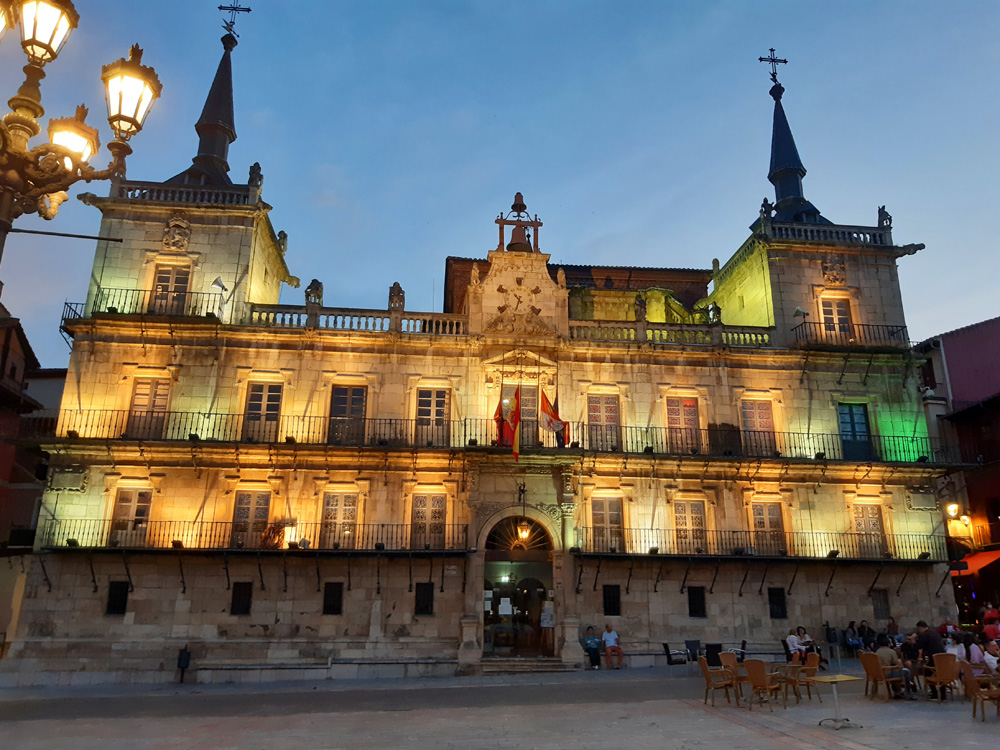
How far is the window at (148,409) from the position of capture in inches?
936

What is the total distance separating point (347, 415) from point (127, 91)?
59.6 ft

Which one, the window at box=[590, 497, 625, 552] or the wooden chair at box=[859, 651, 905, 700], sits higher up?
the window at box=[590, 497, 625, 552]

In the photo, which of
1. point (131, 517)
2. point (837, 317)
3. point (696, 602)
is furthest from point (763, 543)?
point (131, 517)

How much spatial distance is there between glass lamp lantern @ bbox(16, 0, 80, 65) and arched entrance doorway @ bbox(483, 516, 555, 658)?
1941 cm

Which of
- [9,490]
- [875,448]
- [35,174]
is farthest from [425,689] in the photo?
[9,490]

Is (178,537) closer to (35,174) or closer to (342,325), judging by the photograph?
(342,325)

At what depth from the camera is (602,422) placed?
25.8m

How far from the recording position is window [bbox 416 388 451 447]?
24.8m

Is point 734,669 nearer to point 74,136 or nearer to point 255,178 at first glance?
point 74,136

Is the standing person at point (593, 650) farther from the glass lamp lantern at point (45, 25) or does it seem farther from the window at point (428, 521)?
the glass lamp lantern at point (45, 25)

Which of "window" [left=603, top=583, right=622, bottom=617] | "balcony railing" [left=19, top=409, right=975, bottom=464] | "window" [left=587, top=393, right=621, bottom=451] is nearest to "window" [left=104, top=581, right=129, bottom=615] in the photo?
"balcony railing" [left=19, top=409, right=975, bottom=464]

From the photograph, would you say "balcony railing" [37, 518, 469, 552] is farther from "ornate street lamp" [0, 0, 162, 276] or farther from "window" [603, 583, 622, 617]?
→ "ornate street lamp" [0, 0, 162, 276]

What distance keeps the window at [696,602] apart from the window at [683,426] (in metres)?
4.73

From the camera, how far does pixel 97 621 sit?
22.0 metres
